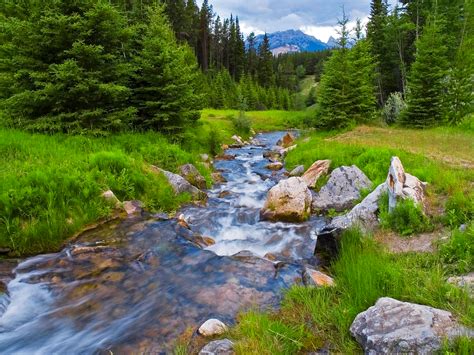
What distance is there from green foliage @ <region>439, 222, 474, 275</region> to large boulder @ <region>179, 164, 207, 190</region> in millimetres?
8465

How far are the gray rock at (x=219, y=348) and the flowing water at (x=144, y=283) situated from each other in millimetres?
678

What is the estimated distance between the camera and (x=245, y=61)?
88.2 m

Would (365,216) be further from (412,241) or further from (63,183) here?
(63,183)

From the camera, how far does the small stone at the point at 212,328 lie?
4449mm

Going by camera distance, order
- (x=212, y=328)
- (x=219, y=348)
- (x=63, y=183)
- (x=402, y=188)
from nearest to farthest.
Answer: (x=219, y=348)
(x=212, y=328)
(x=402, y=188)
(x=63, y=183)

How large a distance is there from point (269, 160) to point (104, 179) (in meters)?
12.0

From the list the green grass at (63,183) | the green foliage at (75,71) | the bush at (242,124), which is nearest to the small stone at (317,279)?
the green grass at (63,183)

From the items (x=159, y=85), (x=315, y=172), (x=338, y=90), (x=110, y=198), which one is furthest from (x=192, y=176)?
(x=338, y=90)

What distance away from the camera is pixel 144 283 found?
611cm

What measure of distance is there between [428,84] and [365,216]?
1969cm

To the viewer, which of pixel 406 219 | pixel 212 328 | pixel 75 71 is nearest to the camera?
pixel 212 328

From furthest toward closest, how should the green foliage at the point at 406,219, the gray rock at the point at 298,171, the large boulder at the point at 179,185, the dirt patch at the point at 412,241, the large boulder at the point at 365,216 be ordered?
1. the gray rock at the point at 298,171
2. the large boulder at the point at 179,185
3. the large boulder at the point at 365,216
4. the green foliage at the point at 406,219
5. the dirt patch at the point at 412,241

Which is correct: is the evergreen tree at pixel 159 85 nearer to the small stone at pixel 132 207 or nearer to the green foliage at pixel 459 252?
the small stone at pixel 132 207

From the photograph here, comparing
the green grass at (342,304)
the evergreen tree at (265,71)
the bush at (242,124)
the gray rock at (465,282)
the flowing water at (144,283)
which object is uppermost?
the evergreen tree at (265,71)
